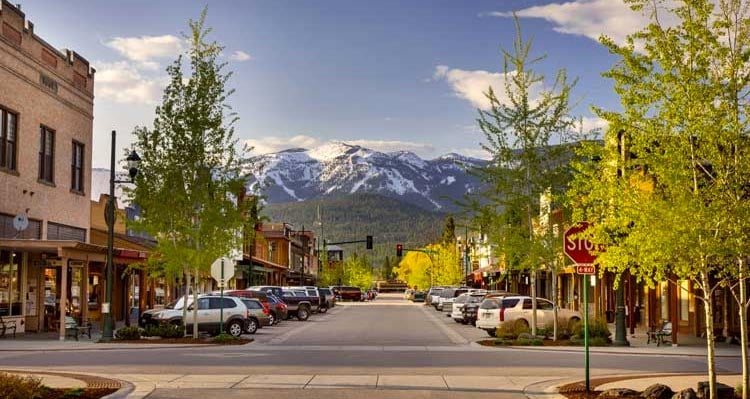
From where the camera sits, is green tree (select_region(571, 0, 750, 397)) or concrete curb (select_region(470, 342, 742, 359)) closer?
green tree (select_region(571, 0, 750, 397))

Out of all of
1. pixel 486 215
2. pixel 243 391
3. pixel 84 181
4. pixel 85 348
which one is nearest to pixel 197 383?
pixel 243 391

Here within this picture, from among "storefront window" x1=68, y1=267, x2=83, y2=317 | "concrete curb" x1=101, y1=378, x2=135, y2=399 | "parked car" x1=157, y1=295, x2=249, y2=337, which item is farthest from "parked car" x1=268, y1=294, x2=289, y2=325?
"concrete curb" x1=101, y1=378, x2=135, y2=399

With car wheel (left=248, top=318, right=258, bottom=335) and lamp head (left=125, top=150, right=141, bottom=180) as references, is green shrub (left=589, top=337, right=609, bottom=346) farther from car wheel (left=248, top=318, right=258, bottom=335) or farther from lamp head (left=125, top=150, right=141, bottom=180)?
lamp head (left=125, top=150, right=141, bottom=180)

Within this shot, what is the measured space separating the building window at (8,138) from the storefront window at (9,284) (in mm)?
3118

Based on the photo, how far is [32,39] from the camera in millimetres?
36156

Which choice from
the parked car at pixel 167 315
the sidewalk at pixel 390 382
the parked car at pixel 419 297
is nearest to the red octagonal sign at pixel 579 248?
the sidewalk at pixel 390 382

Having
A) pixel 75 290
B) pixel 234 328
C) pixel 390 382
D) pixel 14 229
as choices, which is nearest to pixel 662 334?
pixel 234 328

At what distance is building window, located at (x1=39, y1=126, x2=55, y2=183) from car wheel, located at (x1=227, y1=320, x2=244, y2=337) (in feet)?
31.0

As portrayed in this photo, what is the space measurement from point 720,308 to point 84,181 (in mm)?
25899

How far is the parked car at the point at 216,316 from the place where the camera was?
113 ft

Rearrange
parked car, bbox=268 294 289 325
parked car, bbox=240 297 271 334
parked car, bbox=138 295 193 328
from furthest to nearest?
parked car, bbox=268 294 289 325 < parked car, bbox=240 297 271 334 < parked car, bbox=138 295 193 328

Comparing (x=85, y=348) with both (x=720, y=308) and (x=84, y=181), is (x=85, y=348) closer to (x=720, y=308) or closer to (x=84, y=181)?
(x=84, y=181)

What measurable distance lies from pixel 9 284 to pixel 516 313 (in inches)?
696

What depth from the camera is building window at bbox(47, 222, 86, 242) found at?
38156 millimetres
